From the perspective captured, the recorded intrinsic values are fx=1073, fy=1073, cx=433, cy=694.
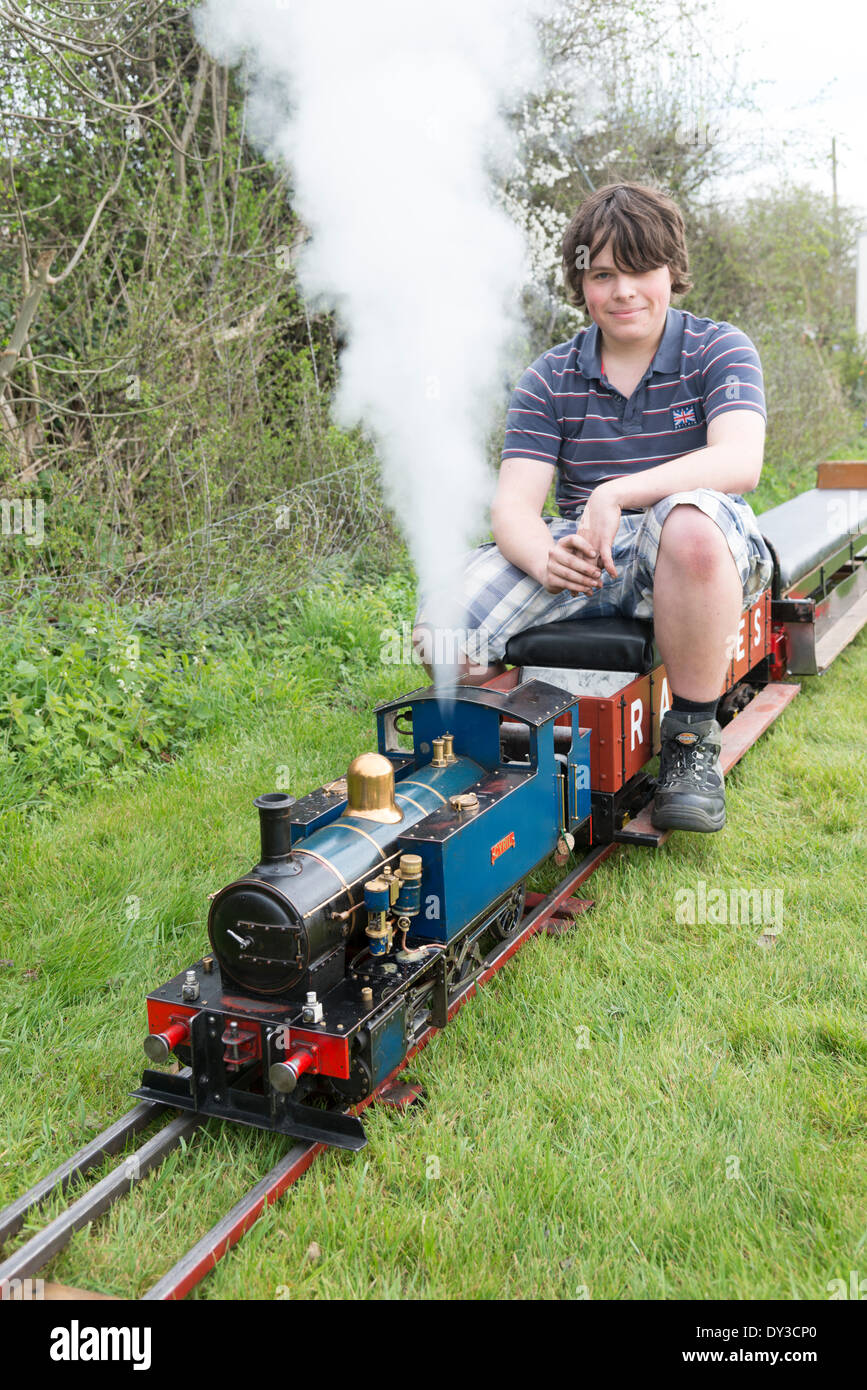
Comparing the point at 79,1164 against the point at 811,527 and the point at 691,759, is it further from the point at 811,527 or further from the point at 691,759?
the point at 811,527

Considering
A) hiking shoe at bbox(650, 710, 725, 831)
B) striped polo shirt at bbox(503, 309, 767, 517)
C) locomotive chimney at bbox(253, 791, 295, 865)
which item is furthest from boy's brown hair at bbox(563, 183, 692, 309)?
locomotive chimney at bbox(253, 791, 295, 865)

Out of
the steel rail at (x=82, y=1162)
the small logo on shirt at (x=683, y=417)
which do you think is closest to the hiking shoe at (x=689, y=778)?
the small logo on shirt at (x=683, y=417)

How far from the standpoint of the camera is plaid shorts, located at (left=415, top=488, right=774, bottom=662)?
10.6ft

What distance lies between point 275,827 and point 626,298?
2.05 m

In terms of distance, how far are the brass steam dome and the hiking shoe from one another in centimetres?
109

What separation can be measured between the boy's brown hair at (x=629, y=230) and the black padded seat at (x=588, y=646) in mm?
1081

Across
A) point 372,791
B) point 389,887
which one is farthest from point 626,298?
point 389,887

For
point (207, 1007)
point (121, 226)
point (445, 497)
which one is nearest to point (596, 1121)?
point (207, 1007)

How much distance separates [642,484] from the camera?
10.1ft

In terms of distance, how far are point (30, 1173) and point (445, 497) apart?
2005mm

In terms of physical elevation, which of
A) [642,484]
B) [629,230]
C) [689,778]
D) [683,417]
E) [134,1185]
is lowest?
[134,1185]

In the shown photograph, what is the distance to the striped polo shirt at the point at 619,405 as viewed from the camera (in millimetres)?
3299
